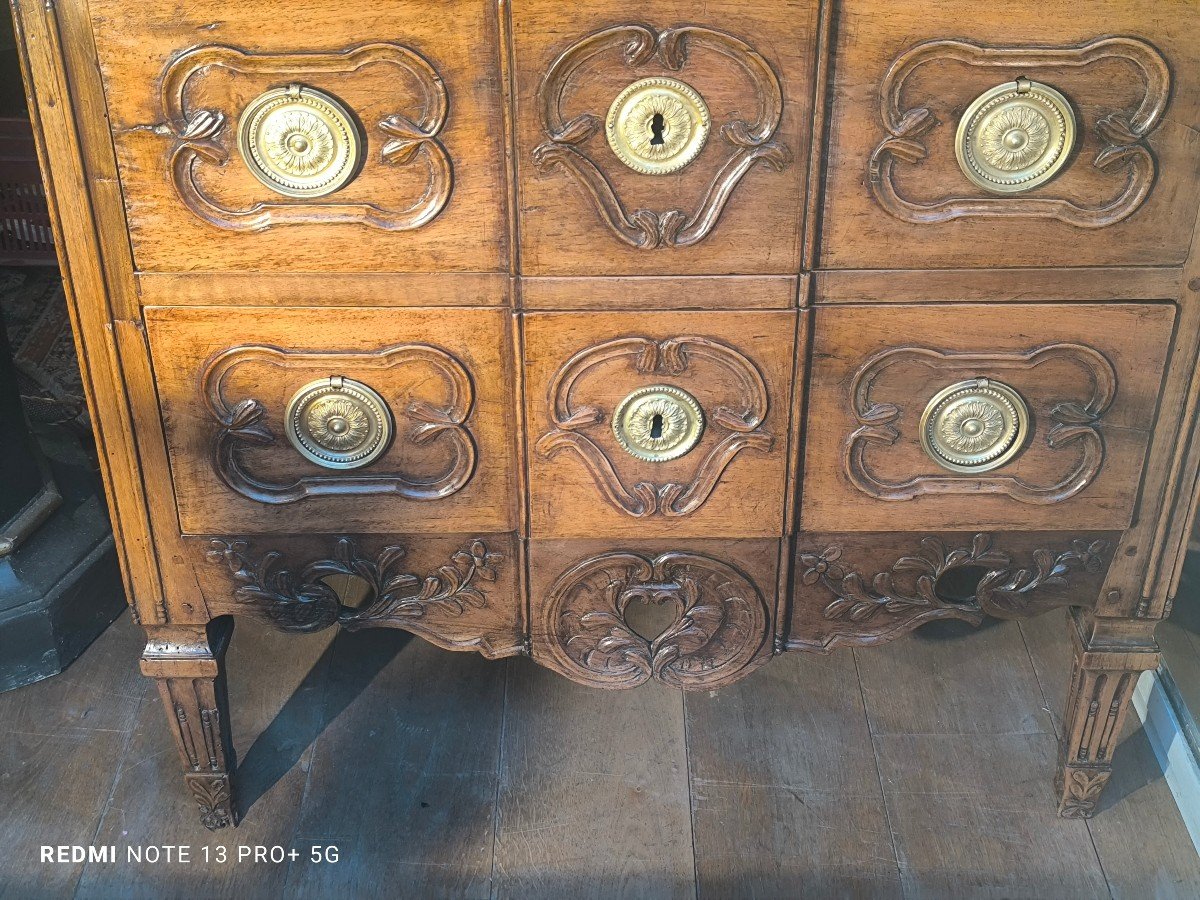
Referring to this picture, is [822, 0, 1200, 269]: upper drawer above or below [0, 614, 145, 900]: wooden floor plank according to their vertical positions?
above

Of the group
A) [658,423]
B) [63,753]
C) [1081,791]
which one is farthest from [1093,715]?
[63,753]

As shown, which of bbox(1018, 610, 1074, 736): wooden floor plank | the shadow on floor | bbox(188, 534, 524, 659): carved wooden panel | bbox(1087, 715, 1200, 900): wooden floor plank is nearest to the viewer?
bbox(188, 534, 524, 659): carved wooden panel

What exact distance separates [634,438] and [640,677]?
33cm

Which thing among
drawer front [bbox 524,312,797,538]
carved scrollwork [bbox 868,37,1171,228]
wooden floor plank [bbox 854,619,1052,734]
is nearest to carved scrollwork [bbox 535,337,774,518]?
drawer front [bbox 524,312,797,538]

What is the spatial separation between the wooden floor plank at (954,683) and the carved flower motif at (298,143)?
111cm

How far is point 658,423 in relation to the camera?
4.29 ft

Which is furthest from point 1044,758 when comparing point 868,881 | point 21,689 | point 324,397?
point 21,689

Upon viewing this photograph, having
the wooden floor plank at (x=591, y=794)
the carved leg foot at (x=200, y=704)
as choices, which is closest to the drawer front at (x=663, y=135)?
the carved leg foot at (x=200, y=704)

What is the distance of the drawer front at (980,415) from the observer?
1.27 metres

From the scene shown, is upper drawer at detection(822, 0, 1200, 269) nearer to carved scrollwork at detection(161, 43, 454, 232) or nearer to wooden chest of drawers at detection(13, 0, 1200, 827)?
wooden chest of drawers at detection(13, 0, 1200, 827)

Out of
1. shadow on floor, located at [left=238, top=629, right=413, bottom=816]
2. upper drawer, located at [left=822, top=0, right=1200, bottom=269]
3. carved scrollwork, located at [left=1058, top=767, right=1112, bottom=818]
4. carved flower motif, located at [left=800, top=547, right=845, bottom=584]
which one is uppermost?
A: upper drawer, located at [left=822, top=0, right=1200, bottom=269]

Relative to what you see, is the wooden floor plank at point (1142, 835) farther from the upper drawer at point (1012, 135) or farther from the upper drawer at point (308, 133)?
the upper drawer at point (308, 133)

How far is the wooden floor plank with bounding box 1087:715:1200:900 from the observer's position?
4.98 ft

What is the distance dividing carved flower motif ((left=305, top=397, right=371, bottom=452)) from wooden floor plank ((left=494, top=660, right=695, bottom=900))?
60 centimetres
